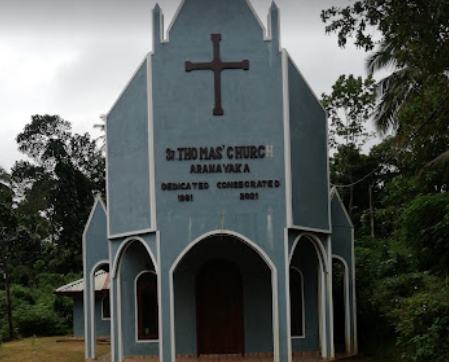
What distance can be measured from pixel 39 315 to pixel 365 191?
18067 mm

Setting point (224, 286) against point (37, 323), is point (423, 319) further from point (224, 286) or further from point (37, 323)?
point (37, 323)

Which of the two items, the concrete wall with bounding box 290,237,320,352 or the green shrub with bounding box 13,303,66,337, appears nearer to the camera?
the concrete wall with bounding box 290,237,320,352

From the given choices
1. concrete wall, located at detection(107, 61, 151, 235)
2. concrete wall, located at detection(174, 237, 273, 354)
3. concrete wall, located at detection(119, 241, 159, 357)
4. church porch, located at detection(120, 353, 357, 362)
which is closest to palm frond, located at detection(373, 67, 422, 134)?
concrete wall, located at detection(174, 237, 273, 354)

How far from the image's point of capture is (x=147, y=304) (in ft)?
62.3

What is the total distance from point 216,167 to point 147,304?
4.31 meters

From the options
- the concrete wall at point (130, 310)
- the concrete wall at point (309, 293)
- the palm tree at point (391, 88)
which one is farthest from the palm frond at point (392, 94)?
the concrete wall at point (130, 310)

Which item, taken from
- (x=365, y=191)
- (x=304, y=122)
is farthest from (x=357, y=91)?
(x=304, y=122)

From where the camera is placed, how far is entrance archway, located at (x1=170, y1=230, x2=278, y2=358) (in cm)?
1869

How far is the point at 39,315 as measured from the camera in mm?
29438

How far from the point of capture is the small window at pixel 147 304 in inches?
743

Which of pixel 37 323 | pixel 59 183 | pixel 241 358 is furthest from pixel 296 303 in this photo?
pixel 59 183

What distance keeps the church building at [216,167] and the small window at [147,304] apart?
0.27 meters

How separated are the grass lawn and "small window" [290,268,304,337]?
17.9ft

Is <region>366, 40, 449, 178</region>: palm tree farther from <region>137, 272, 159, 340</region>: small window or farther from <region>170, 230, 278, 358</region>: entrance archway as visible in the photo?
<region>137, 272, 159, 340</region>: small window
